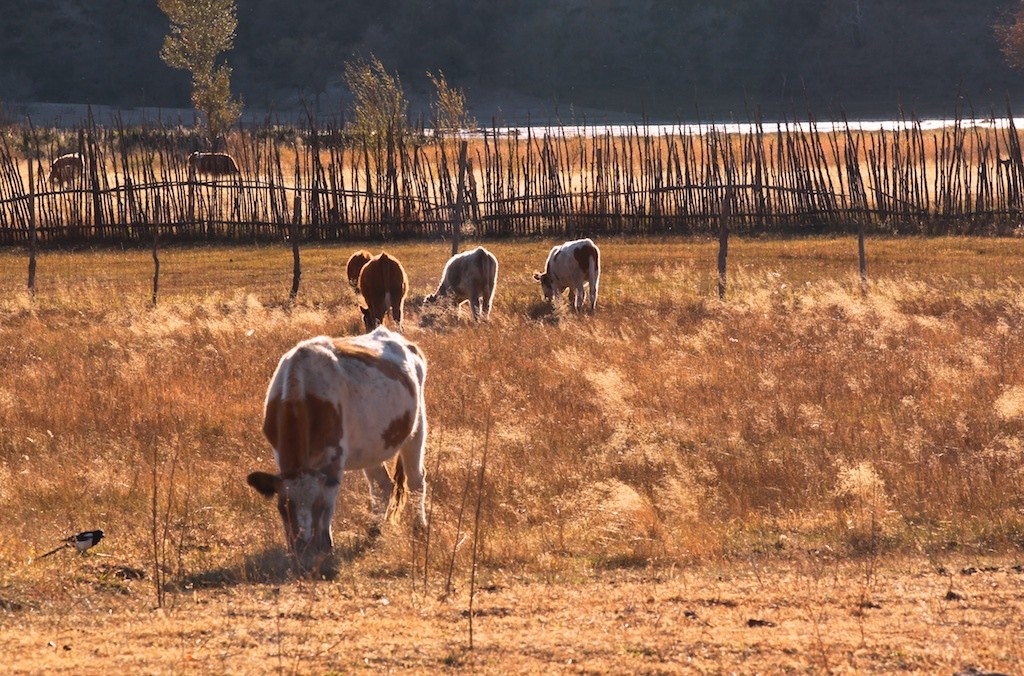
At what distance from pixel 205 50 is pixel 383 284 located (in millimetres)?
30447

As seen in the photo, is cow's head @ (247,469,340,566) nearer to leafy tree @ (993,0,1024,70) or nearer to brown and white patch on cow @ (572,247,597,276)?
brown and white patch on cow @ (572,247,597,276)

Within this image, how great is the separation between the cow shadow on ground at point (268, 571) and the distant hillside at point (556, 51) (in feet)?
187

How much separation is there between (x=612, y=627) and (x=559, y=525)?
220 cm

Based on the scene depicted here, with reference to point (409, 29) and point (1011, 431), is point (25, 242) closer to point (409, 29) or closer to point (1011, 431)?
point (1011, 431)

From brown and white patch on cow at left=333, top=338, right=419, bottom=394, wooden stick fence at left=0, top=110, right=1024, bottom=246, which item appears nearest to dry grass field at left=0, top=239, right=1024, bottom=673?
brown and white patch on cow at left=333, top=338, right=419, bottom=394

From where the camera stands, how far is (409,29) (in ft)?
230

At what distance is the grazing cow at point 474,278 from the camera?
53.1 ft

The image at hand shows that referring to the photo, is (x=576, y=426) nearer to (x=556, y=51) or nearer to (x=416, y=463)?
(x=416, y=463)

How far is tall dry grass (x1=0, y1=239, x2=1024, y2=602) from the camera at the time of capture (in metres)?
7.64

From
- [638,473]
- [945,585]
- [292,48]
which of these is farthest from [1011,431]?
[292,48]

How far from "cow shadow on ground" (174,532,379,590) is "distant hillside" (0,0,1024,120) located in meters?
56.9

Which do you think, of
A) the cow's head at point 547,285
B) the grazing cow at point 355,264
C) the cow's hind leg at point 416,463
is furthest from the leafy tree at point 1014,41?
the cow's hind leg at point 416,463

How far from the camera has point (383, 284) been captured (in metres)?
15.0

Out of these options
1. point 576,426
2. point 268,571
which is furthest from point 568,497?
point 268,571
